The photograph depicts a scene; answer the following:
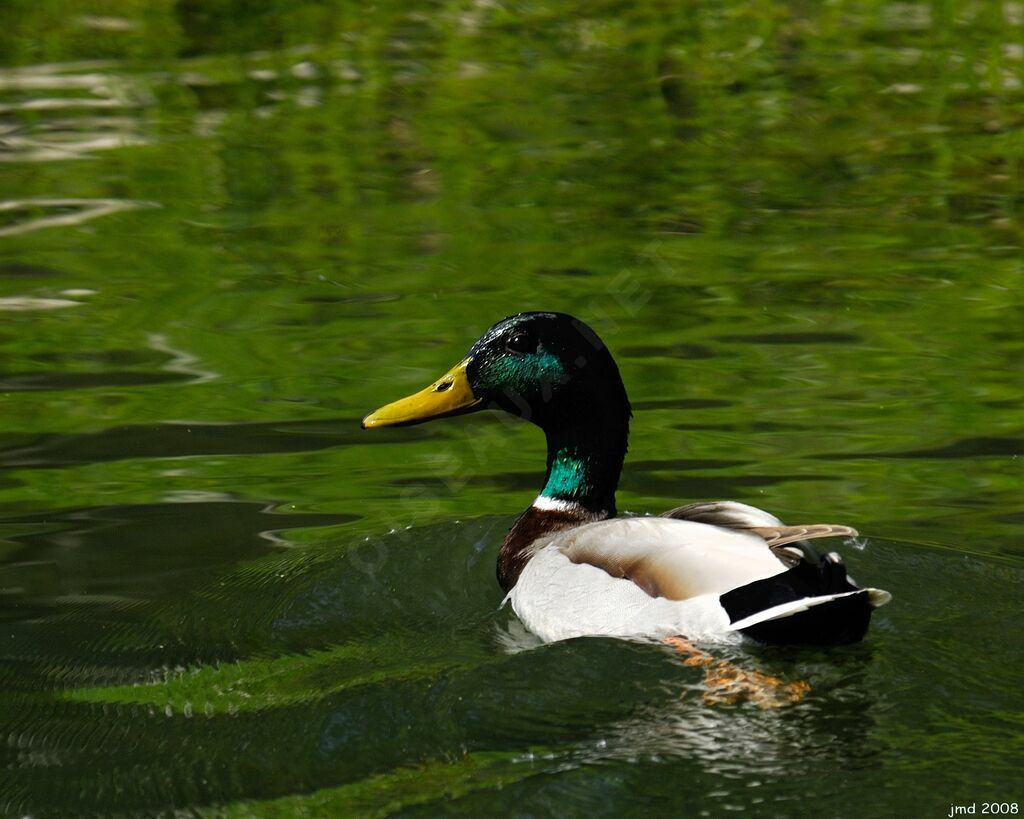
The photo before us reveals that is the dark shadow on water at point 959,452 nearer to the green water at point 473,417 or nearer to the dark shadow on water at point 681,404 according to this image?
the green water at point 473,417

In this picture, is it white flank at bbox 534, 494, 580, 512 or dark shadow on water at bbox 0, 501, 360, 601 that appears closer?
dark shadow on water at bbox 0, 501, 360, 601

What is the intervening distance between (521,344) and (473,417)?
2.40 metres

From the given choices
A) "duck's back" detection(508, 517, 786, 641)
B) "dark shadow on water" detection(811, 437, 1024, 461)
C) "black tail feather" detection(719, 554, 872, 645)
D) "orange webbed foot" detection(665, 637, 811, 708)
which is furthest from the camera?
"dark shadow on water" detection(811, 437, 1024, 461)

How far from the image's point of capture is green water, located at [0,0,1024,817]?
16.4ft

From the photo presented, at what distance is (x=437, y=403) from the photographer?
6.95 metres

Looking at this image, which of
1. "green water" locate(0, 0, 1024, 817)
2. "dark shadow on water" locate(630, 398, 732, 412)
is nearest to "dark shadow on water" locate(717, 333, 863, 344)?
"green water" locate(0, 0, 1024, 817)

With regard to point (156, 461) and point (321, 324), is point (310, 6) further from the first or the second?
point (156, 461)

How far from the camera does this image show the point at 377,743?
16.5ft

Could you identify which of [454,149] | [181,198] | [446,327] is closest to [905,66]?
[454,149]

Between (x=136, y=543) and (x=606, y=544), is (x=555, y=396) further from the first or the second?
(x=136, y=543)

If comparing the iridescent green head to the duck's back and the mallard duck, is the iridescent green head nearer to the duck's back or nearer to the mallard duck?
the mallard duck

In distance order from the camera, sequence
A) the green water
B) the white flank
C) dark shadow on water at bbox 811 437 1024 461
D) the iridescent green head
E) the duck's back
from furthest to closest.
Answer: dark shadow on water at bbox 811 437 1024 461
the white flank
the iridescent green head
the duck's back
the green water

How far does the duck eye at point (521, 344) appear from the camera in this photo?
6.79 m

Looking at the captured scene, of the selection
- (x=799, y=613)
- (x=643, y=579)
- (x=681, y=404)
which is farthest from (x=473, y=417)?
(x=799, y=613)
